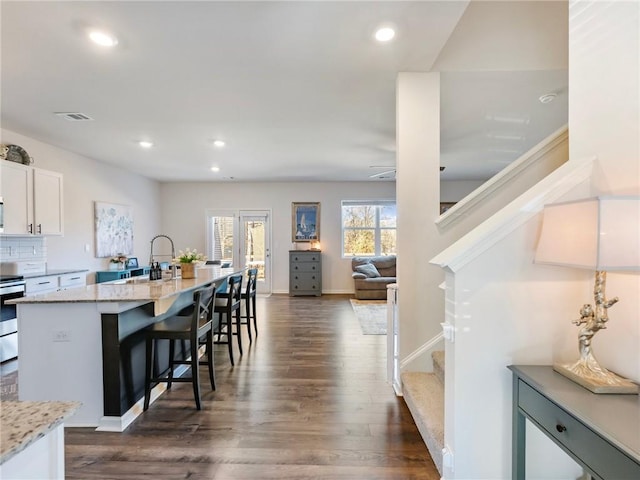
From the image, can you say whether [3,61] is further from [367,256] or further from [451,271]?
[367,256]

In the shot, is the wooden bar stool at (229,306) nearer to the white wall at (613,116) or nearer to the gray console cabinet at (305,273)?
the white wall at (613,116)

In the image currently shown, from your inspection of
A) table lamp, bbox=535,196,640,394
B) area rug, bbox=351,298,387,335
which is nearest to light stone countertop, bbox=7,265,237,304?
table lamp, bbox=535,196,640,394

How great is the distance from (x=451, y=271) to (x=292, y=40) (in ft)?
6.20

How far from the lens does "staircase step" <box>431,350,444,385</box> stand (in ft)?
7.71

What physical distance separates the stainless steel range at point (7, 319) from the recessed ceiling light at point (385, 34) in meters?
4.33

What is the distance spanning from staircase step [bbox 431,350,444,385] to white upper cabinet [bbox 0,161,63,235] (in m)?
4.77

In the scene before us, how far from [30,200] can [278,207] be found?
458cm

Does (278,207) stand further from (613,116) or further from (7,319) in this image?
(613,116)

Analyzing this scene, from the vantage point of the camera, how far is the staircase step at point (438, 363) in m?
2.35

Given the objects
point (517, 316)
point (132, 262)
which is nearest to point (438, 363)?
point (517, 316)

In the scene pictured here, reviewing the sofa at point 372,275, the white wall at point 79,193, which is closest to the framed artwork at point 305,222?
the sofa at point 372,275

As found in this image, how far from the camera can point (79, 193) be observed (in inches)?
203

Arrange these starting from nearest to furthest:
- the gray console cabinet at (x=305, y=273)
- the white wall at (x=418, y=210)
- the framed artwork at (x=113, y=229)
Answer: the white wall at (x=418, y=210) → the framed artwork at (x=113, y=229) → the gray console cabinet at (x=305, y=273)

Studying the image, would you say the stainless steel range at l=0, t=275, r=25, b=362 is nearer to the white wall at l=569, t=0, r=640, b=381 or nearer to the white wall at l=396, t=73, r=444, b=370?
the white wall at l=396, t=73, r=444, b=370
